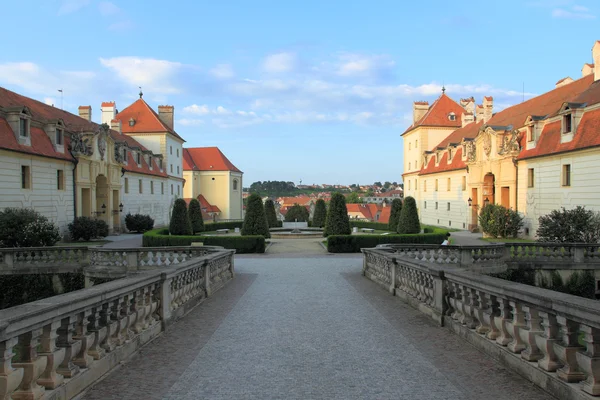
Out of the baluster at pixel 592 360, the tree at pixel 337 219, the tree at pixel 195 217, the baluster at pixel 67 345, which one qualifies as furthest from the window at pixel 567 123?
the baluster at pixel 67 345

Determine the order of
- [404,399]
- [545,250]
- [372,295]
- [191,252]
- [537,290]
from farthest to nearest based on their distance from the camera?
[545,250], [191,252], [372,295], [537,290], [404,399]

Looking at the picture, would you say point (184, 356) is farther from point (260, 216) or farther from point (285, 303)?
point (260, 216)

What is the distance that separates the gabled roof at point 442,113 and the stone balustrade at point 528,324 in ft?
154

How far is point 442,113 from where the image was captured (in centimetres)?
5391

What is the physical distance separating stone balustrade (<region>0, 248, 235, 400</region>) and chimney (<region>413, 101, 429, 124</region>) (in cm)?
5203

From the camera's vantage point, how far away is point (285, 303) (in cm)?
1022

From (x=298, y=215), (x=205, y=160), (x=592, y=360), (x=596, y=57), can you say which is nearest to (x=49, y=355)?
(x=592, y=360)

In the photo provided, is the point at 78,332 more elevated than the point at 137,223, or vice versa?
the point at 78,332

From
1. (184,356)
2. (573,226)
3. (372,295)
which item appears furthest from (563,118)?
(184,356)

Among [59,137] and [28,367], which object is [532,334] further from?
[59,137]

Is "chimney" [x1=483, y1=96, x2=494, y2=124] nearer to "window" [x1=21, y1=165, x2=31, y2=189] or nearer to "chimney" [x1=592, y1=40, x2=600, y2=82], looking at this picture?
"chimney" [x1=592, y1=40, x2=600, y2=82]

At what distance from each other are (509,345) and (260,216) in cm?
2196

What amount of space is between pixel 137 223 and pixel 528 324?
37333mm

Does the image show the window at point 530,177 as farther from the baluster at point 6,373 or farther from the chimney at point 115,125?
the chimney at point 115,125
